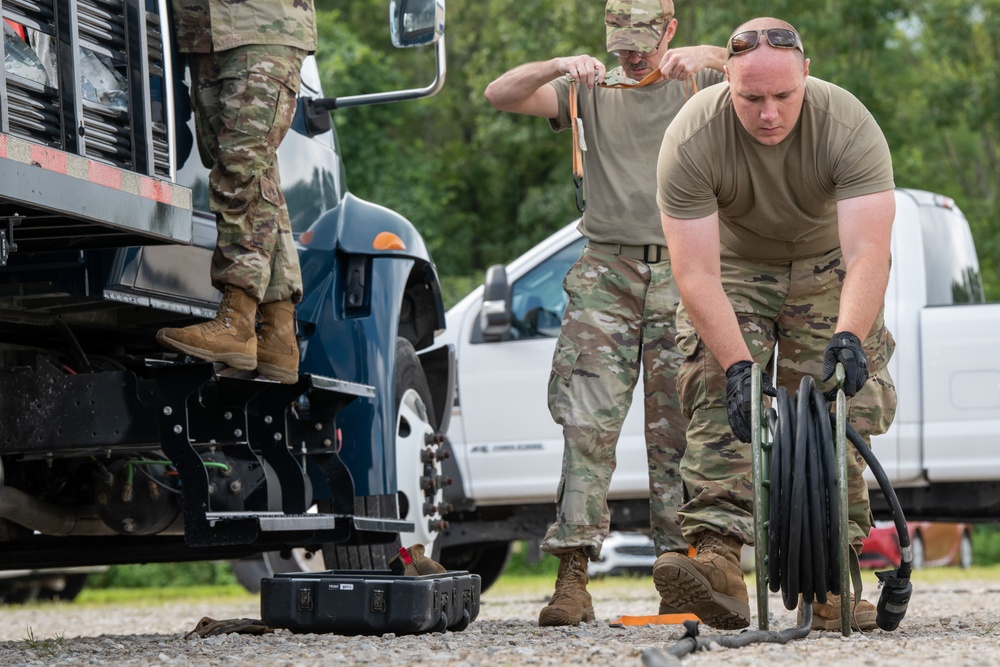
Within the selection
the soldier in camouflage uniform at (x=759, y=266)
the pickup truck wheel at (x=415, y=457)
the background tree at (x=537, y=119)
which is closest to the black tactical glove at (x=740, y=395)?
the soldier in camouflage uniform at (x=759, y=266)

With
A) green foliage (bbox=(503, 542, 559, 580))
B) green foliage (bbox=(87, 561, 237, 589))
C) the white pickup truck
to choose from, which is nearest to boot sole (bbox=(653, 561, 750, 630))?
the white pickup truck

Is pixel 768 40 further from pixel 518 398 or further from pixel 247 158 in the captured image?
pixel 518 398

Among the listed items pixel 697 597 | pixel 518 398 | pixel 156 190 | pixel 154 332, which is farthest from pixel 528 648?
pixel 518 398

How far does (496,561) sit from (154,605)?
3742 mm

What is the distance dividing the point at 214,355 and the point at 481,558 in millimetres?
5164

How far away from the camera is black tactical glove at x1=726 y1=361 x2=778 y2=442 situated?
4.36m

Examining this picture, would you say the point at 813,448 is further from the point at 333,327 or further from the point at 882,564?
the point at 882,564

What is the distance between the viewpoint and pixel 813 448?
404 centimetres

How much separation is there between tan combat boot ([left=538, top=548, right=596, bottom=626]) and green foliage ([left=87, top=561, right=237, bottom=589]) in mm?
15767

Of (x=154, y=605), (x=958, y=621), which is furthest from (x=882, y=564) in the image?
(x=958, y=621)

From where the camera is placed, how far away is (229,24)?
189 inches

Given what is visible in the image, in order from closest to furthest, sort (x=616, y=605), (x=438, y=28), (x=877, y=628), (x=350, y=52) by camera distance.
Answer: (x=877, y=628), (x=438, y=28), (x=616, y=605), (x=350, y=52)

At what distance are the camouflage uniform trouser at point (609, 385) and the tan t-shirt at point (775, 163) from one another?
695 mm

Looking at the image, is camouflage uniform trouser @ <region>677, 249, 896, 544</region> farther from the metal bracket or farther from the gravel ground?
the metal bracket
